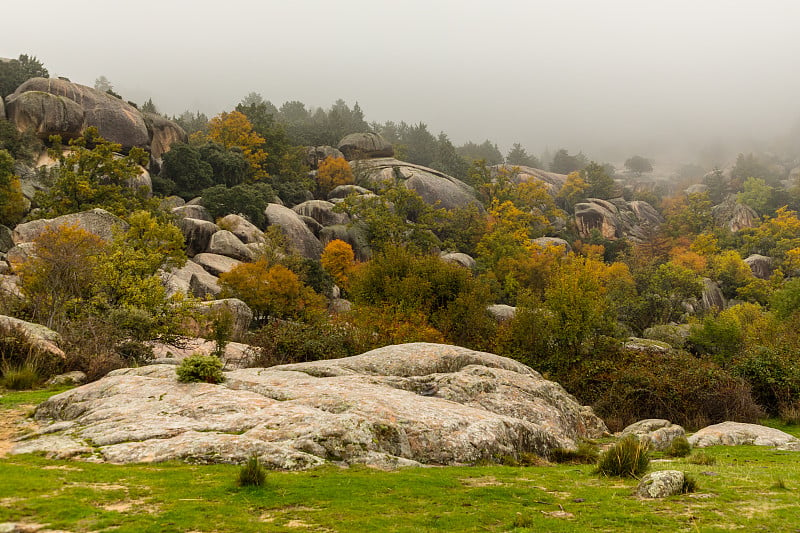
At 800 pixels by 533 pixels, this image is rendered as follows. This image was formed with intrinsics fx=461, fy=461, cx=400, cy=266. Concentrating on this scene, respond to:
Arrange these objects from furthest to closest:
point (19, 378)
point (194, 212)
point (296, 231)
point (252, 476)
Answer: point (296, 231), point (194, 212), point (19, 378), point (252, 476)

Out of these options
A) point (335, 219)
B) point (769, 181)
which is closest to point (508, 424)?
point (335, 219)

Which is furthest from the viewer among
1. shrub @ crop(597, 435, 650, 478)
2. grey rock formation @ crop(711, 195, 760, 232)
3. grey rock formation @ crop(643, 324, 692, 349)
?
grey rock formation @ crop(711, 195, 760, 232)

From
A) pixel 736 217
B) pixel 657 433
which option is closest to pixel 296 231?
pixel 657 433

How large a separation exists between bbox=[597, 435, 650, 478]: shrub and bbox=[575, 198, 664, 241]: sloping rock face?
335 feet

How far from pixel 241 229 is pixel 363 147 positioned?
177 feet

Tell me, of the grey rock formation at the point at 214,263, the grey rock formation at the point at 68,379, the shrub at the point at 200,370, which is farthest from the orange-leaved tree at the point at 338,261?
the shrub at the point at 200,370

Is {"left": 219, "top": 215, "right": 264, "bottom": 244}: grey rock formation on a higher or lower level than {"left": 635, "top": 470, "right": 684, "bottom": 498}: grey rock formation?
higher

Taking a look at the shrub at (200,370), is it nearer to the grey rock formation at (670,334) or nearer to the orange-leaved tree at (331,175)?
the grey rock formation at (670,334)

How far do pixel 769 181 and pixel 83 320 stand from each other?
204 metres

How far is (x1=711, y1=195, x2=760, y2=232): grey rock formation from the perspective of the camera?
106m

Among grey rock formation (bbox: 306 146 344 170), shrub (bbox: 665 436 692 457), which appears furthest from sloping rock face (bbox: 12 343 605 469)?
grey rock formation (bbox: 306 146 344 170)

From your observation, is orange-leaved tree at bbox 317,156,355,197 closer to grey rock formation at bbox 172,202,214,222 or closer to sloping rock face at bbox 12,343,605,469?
grey rock formation at bbox 172,202,214,222

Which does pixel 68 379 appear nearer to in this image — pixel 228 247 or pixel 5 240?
pixel 5 240

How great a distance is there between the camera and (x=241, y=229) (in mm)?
61188
